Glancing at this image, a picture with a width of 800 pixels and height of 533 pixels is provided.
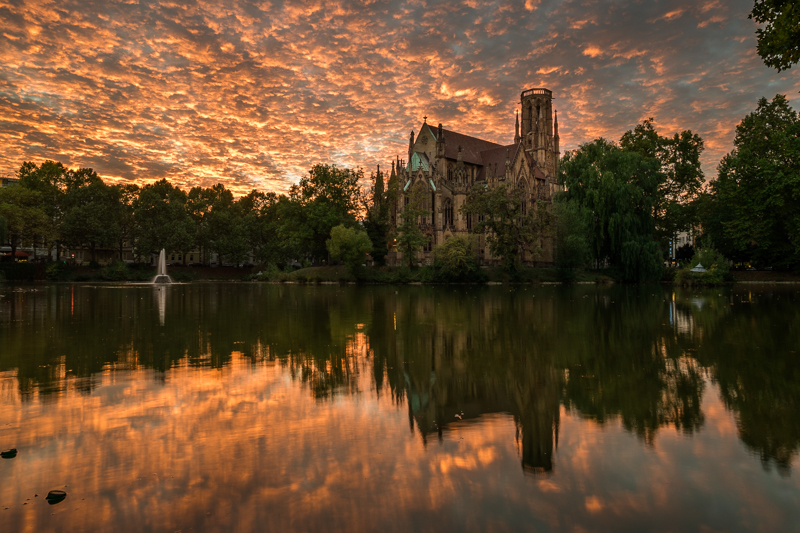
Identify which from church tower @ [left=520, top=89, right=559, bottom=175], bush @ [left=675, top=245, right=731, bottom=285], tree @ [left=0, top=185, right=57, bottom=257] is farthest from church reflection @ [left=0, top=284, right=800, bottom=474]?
church tower @ [left=520, top=89, right=559, bottom=175]

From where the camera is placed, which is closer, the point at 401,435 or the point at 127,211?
the point at 401,435

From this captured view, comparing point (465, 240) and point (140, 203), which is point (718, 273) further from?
point (140, 203)

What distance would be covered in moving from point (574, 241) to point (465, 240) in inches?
431

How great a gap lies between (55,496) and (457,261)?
47.4 m

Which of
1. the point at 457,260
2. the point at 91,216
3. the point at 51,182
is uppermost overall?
the point at 51,182

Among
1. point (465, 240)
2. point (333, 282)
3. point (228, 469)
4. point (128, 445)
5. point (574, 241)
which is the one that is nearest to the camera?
point (228, 469)

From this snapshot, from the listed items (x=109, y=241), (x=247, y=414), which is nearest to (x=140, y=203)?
(x=109, y=241)

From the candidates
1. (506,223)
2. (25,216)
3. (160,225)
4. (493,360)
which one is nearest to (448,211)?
(506,223)

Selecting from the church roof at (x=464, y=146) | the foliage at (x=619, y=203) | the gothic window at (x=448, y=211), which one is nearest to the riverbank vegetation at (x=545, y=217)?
the foliage at (x=619, y=203)

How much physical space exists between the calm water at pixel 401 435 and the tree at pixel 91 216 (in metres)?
69.2

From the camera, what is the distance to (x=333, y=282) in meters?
58.3

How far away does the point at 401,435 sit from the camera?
566cm

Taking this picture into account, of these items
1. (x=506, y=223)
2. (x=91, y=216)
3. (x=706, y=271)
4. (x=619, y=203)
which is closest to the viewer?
(x=706, y=271)

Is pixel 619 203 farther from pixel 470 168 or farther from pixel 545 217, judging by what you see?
pixel 470 168
